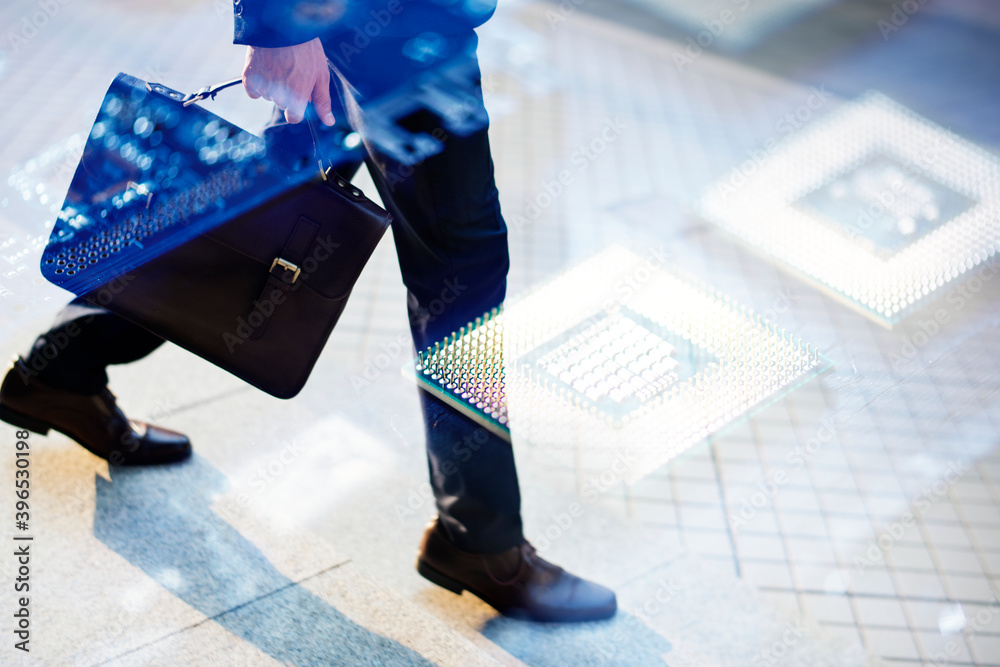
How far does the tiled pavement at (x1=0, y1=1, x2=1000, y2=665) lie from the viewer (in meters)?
1.64

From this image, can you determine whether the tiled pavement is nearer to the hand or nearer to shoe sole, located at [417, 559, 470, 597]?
shoe sole, located at [417, 559, 470, 597]

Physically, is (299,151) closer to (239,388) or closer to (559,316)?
(559,316)

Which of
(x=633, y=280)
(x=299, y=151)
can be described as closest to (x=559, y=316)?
(x=633, y=280)

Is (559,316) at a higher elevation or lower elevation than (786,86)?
higher

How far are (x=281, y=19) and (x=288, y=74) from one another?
0.35ft

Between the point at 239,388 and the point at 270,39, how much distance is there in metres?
1.30

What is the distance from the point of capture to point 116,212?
Answer: 1484 mm

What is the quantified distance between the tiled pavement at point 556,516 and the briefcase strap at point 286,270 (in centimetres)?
60

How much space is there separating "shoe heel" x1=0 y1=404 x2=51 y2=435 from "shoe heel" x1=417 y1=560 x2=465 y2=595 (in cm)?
93

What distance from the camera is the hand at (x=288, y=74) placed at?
1.45 m

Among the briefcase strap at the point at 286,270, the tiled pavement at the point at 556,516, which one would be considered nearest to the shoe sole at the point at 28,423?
the tiled pavement at the point at 556,516

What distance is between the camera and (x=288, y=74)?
1458mm

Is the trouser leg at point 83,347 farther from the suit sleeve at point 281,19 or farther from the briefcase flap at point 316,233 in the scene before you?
the suit sleeve at point 281,19
